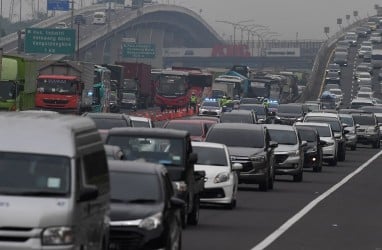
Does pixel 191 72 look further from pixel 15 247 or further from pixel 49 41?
pixel 15 247

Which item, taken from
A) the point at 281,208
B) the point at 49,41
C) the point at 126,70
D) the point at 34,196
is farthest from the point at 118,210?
the point at 126,70

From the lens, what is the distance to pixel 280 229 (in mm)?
24703

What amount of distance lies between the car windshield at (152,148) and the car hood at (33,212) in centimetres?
949

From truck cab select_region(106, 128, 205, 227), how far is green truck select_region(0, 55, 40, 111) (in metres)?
36.1

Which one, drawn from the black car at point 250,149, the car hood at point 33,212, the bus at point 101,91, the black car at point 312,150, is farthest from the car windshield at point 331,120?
the car hood at point 33,212

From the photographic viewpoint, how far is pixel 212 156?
29.2 metres

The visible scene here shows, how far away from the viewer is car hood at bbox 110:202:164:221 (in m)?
17.5

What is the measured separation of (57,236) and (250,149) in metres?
21.6

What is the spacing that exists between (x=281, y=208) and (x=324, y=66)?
542 ft

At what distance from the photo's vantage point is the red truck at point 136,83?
11175 centimetres

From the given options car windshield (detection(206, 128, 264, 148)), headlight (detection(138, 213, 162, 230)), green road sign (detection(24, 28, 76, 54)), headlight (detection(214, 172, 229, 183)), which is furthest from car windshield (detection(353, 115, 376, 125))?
headlight (detection(138, 213, 162, 230))

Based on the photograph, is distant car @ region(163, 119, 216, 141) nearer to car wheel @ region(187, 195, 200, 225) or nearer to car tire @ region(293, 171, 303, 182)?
car tire @ region(293, 171, 303, 182)

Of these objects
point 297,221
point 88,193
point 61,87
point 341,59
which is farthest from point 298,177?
point 341,59

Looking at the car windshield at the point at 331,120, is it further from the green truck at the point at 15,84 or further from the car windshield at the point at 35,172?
the car windshield at the point at 35,172
